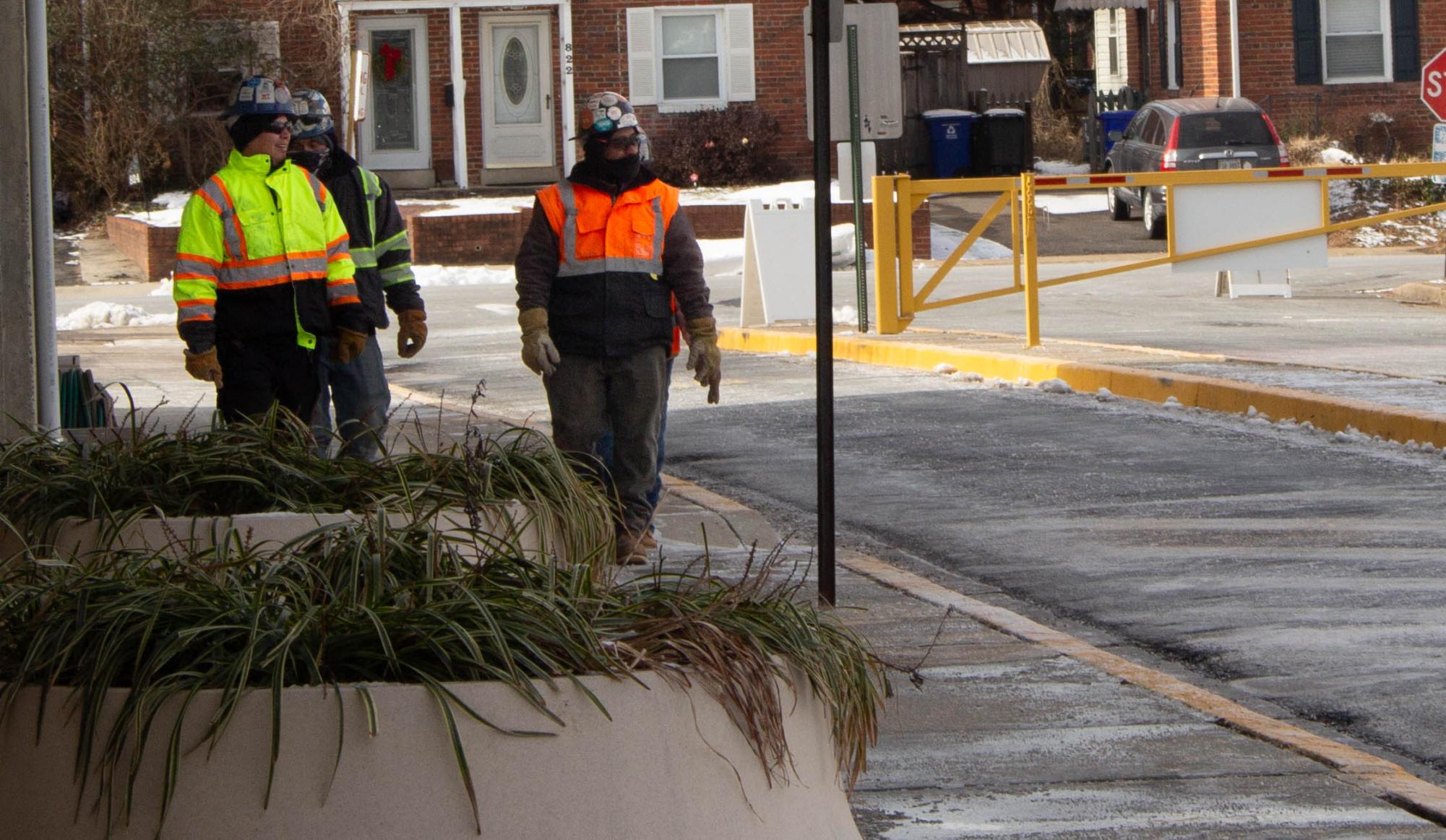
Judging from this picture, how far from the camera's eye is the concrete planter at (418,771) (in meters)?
3.06

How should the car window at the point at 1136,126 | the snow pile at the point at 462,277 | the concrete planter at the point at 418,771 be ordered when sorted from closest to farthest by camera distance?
the concrete planter at the point at 418,771, the snow pile at the point at 462,277, the car window at the point at 1136,126

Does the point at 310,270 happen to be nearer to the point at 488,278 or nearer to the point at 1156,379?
the point at 1156,379

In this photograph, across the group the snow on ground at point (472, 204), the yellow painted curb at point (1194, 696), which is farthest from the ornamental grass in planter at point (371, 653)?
the snow on ground at point (472, 204)

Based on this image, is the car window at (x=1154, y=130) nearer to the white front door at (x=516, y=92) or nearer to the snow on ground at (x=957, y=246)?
the snow on ground at (x=957, y=246)

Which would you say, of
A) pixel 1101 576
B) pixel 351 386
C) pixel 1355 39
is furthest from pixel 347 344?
pixel 1355 39

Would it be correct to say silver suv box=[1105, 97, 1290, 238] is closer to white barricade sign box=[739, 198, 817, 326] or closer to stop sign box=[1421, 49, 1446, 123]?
stop sign box=[1421, 49, 1446, 123]

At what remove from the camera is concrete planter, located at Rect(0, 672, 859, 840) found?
10.0 ft

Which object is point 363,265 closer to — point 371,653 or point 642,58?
point 371,653

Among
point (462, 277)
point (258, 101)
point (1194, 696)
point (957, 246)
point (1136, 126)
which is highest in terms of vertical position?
point (1136, 126)

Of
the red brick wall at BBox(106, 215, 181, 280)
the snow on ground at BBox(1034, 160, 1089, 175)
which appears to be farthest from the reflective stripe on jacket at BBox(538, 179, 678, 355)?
the snow on ground at BBox(1034, 160, 1089, 175)

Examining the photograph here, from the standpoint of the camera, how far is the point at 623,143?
701cm

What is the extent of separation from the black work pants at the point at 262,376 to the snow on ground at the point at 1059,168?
2932cm

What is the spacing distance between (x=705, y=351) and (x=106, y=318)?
44.7 ft

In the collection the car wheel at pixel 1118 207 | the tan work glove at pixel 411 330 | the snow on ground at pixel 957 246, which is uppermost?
the car wheel at pixel 1118 207
